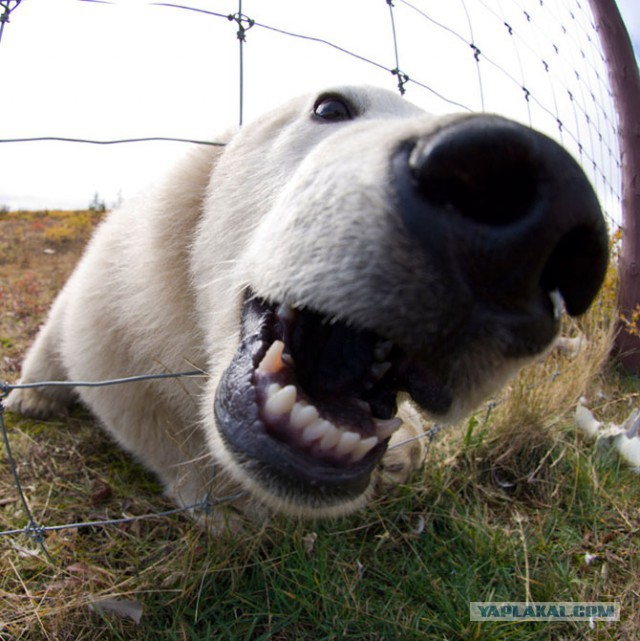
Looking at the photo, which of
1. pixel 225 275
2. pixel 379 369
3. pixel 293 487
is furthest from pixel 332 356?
pixel 225 275

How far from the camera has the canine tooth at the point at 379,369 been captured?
152 cm

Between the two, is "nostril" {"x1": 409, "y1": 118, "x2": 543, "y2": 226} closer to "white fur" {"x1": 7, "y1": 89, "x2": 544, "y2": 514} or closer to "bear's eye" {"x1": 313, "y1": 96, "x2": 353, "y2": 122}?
"white fur" {"x1": 7, "y1": 89, "x2": 544, "y2": 514}

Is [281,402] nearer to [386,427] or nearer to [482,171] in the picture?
[386,427]

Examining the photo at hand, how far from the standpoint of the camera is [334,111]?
183cm

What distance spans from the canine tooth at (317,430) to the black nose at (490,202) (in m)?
0.45

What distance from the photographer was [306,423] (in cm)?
127

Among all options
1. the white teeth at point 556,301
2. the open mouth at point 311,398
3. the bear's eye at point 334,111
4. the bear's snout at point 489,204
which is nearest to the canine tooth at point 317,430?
the open mouth at point 311,398

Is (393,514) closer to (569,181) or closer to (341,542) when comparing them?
(341,542)

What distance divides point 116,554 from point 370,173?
163cm

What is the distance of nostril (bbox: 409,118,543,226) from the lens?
93 centimetres

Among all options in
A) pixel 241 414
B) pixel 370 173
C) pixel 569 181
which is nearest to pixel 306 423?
pixel 241 414

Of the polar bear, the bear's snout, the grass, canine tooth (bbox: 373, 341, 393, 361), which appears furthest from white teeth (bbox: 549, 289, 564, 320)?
the grass

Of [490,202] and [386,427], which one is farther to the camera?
[386,427]

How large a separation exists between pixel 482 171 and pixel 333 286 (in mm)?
369
